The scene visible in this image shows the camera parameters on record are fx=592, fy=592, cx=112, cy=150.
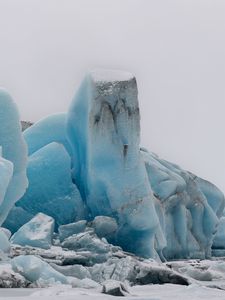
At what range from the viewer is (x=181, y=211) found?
15.7 meters

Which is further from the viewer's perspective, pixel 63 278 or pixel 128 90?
pixel 128 90

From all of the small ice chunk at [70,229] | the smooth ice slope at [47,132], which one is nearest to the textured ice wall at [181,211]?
the smooth ice slope at [47,132]

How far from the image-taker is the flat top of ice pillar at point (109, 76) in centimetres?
1211

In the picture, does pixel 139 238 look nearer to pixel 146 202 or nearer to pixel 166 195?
pixel 146 202

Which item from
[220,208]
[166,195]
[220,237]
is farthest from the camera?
[220,237]

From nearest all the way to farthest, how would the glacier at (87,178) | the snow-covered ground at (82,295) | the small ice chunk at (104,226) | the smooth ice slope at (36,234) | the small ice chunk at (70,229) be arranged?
the snow-covered ground at (82,295)
the smooth ice slope at (36,234)
the glacier at (87,178)
the small ice chunk at (70,229)
the small ice chunk at (104,226)

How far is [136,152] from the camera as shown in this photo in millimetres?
12219

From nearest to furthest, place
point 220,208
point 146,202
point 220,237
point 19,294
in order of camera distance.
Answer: point 19,294
point 146,202
point 220,208
point 220,237

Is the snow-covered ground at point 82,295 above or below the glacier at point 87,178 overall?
above

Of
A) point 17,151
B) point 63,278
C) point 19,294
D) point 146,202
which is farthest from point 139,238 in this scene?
point 19,294

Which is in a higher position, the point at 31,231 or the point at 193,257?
the point at 31,231

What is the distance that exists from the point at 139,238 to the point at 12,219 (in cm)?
262

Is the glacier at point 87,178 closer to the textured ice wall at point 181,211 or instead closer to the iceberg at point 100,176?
the iceberg at point 100,176

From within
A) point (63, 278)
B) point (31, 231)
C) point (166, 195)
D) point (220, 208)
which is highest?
point (63, 278)
